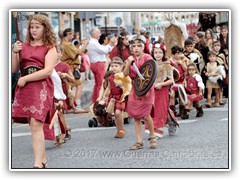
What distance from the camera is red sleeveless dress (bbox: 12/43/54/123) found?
7160 mm

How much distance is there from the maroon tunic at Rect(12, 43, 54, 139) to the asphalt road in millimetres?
438

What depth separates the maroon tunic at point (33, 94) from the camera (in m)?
7.16

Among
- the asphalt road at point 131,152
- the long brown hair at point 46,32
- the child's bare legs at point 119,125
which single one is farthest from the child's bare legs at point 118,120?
the long brown hair at point 46,32

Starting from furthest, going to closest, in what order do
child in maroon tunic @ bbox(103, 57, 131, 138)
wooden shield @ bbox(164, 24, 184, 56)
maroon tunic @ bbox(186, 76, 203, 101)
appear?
1. wooden shield @ bbox(164, 24, 184, 56)
2. maroon tunic @ bbox(186, 76, 203, 101)
3. child in maroon tunic @ bbox(103, 57, 131, 138)

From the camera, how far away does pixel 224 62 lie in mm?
14312

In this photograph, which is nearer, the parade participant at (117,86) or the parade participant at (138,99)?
the parade participant at (138,99)

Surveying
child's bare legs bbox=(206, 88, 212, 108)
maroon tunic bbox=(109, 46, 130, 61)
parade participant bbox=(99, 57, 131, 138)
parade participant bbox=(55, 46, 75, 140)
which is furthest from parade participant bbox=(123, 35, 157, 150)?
child's bare legs bbox=(206, 88, 212, 108)

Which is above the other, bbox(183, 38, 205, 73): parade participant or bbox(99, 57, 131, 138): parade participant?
bbox(183, 38, 205, 73): parade participant

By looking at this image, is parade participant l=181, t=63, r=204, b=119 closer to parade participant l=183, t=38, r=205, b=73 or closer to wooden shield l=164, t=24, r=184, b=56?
parade participant l=183, t=38, r=205, b=73

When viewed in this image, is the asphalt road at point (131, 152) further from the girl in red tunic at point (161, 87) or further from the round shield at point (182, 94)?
the round shield at point (182, 94)
